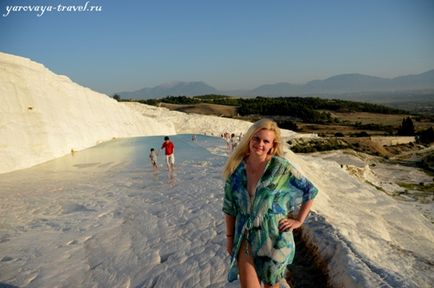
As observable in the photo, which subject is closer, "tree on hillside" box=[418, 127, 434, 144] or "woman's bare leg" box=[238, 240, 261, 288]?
"woman's bare leg" box=[238, 240, 261, 288]

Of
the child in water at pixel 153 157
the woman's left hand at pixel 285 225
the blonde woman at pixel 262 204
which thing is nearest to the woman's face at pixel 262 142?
the blonde woman at pixel 262 204

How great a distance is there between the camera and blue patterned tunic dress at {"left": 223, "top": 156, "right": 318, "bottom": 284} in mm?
3242

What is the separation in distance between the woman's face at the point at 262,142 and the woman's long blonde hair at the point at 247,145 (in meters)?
0.04

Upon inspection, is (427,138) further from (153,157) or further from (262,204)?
(262,204)

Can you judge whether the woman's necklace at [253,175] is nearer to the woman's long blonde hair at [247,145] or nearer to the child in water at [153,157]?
the woman's long blonde hair at [247,145]

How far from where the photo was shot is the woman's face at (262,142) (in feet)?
10.8

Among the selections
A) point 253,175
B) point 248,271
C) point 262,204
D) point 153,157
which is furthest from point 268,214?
point 153,157

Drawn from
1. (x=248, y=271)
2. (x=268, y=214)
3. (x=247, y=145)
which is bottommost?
(x=248, y=271)

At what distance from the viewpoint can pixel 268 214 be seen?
3252mm

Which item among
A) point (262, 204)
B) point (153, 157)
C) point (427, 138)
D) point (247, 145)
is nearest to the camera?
point (262, 204)

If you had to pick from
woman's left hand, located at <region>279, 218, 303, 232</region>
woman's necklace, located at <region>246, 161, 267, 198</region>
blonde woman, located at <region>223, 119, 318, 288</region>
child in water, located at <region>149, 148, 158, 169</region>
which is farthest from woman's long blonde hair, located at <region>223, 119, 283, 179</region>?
child in water, located at <region>149, 148, 158, 169</region>

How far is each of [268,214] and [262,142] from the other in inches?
23.2

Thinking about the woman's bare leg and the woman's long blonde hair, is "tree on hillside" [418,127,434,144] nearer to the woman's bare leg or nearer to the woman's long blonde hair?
the woman's long blonde hair

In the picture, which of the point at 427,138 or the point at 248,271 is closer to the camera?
the point at 248,271
